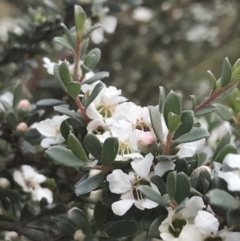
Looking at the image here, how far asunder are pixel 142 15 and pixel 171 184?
2.92ft

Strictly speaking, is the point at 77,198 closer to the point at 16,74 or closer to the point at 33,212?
the point at 33,212

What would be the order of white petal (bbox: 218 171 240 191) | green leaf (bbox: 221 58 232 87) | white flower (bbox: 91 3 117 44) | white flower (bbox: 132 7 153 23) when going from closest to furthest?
white petal (bbox: 218 171 240 191) → green leaf (bbox: 221 58 232 87) → white flower (bbox: 91 3 117 44) → white flower (bbox: 132 7 153 23)

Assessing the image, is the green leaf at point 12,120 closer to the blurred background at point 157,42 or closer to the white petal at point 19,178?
the white petal at point 19,178

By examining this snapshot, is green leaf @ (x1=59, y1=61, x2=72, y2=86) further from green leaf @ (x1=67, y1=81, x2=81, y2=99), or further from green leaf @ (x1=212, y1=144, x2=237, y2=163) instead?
green leaf @ (x1=212, y1=144, x2=237, y2=163)

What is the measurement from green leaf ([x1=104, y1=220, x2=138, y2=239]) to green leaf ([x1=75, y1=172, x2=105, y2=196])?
5 centimetres

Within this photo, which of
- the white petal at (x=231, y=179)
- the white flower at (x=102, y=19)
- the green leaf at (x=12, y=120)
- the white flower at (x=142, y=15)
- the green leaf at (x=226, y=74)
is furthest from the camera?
the white flower at (x=142, y=15)

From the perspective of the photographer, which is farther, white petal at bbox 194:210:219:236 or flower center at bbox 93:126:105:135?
flower center at bbox 93:126:105:135

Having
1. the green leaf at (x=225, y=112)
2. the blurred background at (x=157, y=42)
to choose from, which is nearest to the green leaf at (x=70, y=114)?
the green leaf at (x=225, y=112)

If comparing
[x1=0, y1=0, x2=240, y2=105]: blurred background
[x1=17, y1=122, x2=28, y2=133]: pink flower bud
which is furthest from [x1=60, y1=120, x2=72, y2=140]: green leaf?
[x1=0, y1=0, x2=240, y2=105]: blurred background

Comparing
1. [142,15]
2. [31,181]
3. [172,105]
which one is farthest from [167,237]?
[142,15]

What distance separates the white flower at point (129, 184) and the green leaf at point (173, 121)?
0.11ft

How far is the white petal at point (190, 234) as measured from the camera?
1.19 ft

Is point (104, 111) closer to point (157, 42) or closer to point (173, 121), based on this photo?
point (173, 121)

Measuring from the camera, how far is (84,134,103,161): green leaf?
42cm
